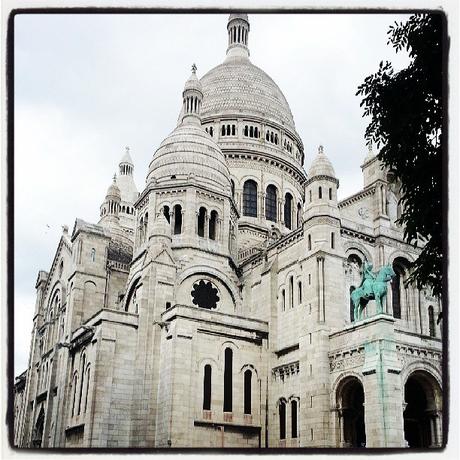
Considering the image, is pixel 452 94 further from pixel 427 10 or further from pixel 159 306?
pixel 159 306

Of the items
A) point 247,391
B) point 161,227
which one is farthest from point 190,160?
point 247,391

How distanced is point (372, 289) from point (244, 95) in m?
32.6

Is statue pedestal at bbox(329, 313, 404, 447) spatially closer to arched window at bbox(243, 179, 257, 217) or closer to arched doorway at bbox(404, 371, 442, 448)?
arched doorway at bbox(404, 371, 442, 448)

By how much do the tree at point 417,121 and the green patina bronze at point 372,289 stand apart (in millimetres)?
10399

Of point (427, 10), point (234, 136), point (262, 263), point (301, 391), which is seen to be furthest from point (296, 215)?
point (427, 10)

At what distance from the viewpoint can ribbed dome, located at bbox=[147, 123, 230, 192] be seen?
42.7 meters

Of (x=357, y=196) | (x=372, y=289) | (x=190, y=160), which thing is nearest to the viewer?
(x=372, y=289)

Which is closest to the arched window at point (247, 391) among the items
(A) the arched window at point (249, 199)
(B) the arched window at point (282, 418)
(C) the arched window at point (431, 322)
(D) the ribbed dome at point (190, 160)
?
(B) the arched window at point (282, 418)

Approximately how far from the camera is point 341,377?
101 ft

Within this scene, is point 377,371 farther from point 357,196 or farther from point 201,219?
point 201,219

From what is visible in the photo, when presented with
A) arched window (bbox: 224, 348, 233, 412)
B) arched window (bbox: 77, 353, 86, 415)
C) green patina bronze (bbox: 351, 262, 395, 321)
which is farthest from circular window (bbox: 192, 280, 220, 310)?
green patina bronze (bbox: 351, 262, 395, 321)

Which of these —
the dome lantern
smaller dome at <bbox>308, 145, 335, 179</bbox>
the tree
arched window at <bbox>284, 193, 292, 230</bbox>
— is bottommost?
the tree

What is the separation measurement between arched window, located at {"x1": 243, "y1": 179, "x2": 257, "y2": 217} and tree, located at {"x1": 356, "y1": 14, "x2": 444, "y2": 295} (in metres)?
33.5

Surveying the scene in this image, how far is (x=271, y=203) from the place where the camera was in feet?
179
